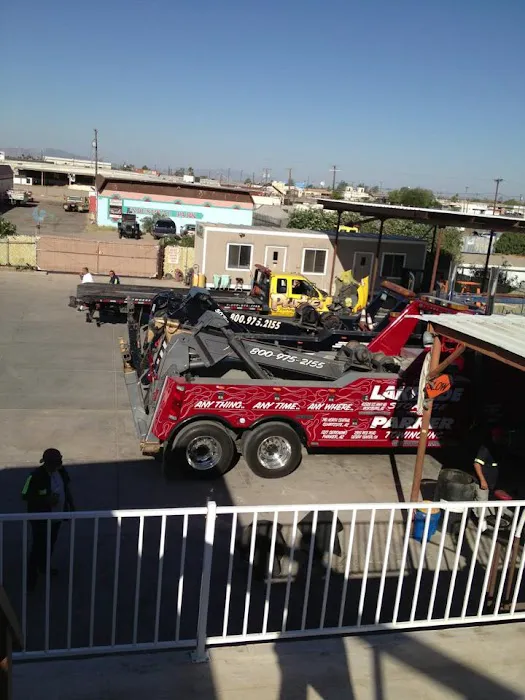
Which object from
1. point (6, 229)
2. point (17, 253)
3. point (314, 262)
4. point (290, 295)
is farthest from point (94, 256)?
point (290, 295)

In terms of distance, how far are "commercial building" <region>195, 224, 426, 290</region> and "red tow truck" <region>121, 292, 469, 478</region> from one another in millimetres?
15435

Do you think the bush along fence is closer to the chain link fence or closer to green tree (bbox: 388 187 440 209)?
the chain link fence

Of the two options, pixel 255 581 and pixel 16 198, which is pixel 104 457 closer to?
pixel 255 581

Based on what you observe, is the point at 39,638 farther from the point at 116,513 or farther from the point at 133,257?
the point at 133,257

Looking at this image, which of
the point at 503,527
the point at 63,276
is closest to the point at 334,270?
the point at 63,276

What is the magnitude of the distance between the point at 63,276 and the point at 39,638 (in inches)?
962

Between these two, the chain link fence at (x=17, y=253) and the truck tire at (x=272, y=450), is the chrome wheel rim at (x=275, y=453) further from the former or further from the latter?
the chain link fence at (x=17, y=253)

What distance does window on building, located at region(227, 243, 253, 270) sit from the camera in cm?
2562

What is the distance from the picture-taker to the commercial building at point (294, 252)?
25.5 metres

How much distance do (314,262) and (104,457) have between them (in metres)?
18.1

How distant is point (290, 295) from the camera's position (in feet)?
63.0

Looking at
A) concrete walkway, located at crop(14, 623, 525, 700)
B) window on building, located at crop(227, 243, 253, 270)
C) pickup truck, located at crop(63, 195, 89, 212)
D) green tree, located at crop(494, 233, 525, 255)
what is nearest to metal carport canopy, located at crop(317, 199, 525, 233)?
window on building, located at crop(227, 243, 253, 270)

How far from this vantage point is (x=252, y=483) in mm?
9031

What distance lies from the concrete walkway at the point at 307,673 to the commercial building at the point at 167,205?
47.6m
